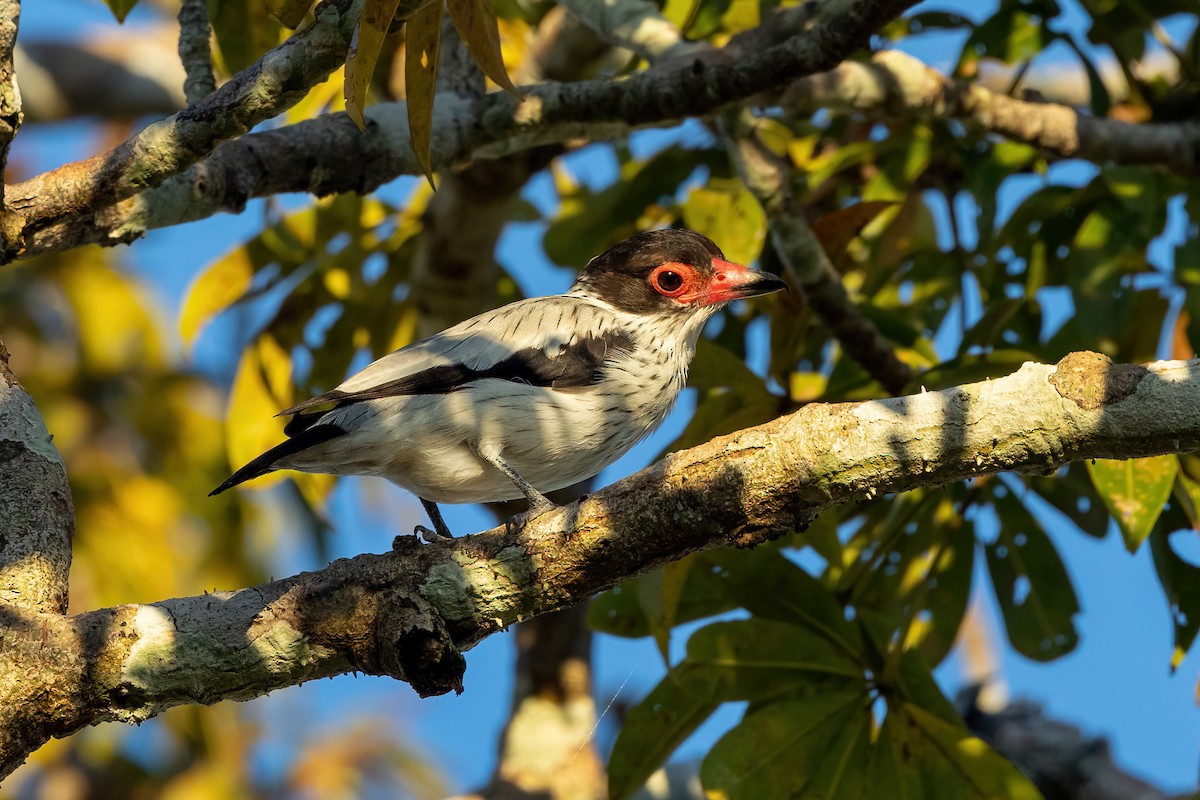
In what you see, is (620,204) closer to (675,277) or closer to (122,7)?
(675,277)

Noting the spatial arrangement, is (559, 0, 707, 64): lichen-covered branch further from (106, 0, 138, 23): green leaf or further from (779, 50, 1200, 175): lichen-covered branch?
(106, 0, 138, 23): green leaf

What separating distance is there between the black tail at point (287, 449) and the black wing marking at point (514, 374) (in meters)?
0.07

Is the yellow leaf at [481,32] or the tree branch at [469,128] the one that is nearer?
the yellow leaf at [481,32]

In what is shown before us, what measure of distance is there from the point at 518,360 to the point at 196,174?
3.44ft

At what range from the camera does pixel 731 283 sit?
15.0 ft

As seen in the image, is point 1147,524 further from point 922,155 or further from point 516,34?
point 516,34

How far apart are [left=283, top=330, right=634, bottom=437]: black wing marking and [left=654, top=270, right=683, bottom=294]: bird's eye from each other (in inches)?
13.3

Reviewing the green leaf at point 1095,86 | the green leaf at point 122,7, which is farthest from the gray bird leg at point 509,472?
the green leaf at point 1095,86

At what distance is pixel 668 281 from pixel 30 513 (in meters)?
2.34

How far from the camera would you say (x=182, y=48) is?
382cm

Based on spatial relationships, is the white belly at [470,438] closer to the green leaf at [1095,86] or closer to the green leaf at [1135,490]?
the green leaf at [1135,490]

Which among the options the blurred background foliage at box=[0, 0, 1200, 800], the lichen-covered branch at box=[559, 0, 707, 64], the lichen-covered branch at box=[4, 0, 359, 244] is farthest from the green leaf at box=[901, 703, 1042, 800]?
the lichen-covered branch at box=[4, 0, 359, 244]

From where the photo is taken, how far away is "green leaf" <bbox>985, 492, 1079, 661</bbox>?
483 centimetres

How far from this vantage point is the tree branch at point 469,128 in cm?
374
